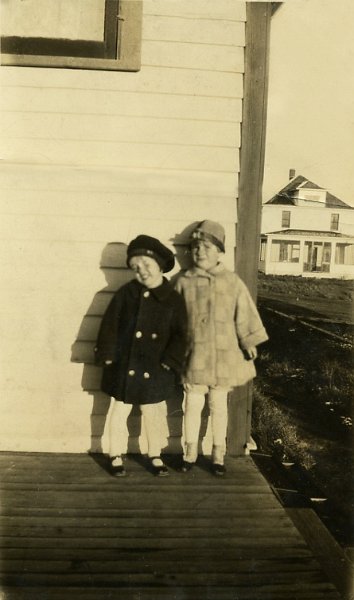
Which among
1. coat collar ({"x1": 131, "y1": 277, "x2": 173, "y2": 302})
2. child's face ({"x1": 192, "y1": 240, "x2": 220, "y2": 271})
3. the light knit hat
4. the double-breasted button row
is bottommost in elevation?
the double-breasted button row

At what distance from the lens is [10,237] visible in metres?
3.88

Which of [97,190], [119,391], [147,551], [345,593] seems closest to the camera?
[345,593]

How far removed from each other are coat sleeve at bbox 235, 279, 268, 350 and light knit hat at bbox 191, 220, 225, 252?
37 centimetres

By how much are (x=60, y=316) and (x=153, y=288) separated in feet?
2.63

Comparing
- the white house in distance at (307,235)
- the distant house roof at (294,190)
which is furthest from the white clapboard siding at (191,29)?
the distant house roof at (294,190)

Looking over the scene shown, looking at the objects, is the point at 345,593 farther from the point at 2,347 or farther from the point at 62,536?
the point at 2,347

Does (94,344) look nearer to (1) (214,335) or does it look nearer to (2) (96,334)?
(2) (96,334)

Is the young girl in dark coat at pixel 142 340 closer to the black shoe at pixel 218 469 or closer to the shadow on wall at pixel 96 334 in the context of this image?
the shadow on wall at pixel 96 334

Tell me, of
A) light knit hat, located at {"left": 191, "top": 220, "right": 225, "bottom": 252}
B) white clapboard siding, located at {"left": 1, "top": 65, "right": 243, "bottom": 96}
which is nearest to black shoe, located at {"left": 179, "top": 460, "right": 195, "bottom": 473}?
light knit hat, located at {"left": 191, "top": 220, "right": 225, "bottom": 252}

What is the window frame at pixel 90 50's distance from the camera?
3.67m

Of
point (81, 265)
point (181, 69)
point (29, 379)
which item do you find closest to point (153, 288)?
Answer: point (81, 265)

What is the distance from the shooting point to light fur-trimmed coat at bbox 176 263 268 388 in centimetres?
370

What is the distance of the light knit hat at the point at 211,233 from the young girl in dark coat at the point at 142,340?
9.9 inches

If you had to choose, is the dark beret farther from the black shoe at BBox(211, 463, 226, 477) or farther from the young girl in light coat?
the black shoe at BBox(211, 463, 226, 477)
